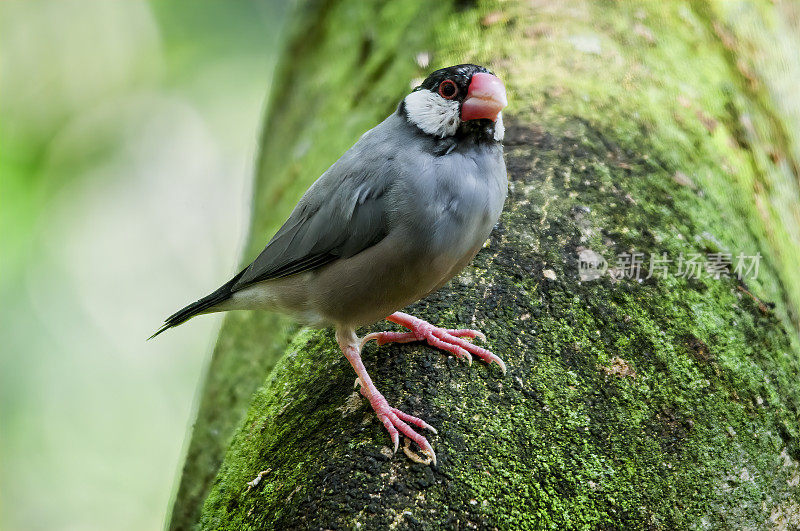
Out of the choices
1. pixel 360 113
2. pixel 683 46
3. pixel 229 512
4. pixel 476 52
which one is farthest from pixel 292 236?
pixel 683 46

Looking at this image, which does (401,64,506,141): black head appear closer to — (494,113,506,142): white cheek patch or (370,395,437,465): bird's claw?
(494,113,506,142): white cheek patch

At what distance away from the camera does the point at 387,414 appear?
219 cm

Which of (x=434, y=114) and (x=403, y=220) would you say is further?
(x=434, y=114)

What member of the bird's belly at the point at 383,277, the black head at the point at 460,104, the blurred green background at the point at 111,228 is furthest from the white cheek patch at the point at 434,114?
the blurred green background at the point at 111,228

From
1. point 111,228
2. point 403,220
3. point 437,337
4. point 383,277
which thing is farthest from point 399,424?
point 111,228

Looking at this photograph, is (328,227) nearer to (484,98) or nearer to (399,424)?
(484,98)

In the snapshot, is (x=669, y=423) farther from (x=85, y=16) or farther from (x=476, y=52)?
(x=85, y=16)

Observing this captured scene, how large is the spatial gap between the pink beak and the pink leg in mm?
980

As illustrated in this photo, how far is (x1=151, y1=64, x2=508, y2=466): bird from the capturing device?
2.42 m

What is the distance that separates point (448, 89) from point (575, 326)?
1.02m

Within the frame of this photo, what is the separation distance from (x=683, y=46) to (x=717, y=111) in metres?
0.57

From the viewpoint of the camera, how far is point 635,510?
207cm

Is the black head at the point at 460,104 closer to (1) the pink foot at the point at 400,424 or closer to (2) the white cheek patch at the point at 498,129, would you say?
(2) the white cheek patch at the point at 498,129

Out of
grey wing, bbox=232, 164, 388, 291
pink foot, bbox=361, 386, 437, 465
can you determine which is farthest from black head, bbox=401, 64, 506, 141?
pink foot, bbox=361, 386, 437, 465
